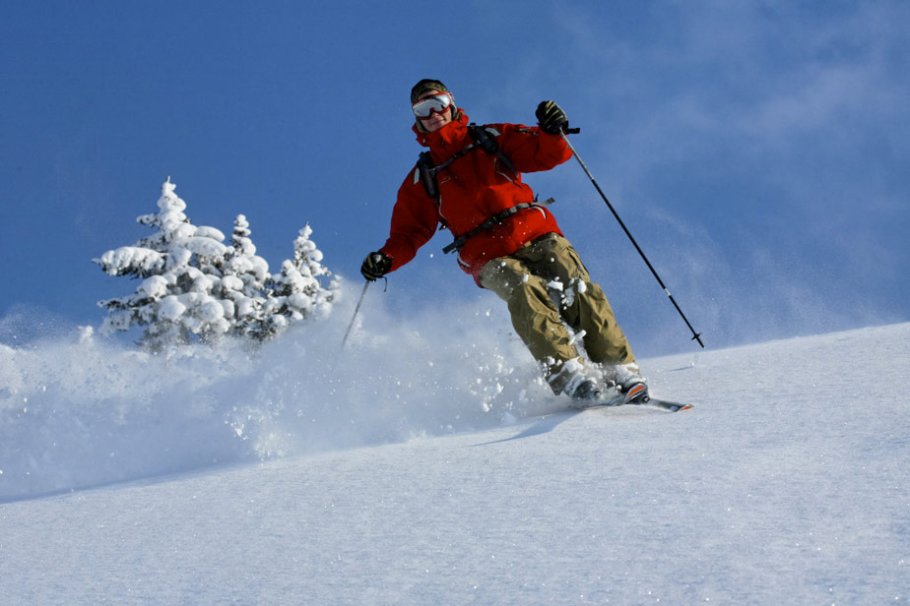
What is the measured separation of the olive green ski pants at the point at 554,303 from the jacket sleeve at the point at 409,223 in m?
0.90

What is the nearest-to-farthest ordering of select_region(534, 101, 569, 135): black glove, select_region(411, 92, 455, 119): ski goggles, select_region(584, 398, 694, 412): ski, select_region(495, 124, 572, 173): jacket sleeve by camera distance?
select_region(584, 398, 694, 412): ski, select_region(534, 101, 569, 135): black glove, select_region(495, 124, 572, 173): jacket sleeve, select_region(411, 92, 455, 119): ski goggles

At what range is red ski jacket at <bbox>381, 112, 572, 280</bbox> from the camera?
17.4 feet

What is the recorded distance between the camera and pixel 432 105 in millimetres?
5746

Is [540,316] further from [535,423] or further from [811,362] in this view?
[811,362]

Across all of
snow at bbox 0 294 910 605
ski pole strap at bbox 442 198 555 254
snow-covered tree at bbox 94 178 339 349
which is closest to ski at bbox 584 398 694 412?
snow at bbox 0 294 910 605

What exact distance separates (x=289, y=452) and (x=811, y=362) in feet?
10.3

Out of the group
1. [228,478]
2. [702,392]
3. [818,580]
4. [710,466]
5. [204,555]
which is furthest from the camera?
[702,392]

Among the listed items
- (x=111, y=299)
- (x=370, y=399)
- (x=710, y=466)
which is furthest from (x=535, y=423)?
(x=111, y=299)

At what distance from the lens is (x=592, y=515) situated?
2055 millimetres

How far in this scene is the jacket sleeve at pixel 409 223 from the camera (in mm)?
5898

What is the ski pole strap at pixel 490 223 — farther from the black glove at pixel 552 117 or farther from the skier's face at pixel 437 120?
the skier's face at pixel 437 120

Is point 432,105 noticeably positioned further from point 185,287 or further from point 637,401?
point 185,287

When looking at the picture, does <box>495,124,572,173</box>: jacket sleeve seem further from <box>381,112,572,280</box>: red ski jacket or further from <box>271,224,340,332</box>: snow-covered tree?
<box>271,224,340,332</box>: snow-covered tree

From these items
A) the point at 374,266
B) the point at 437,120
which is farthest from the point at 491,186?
the point at 374,266
